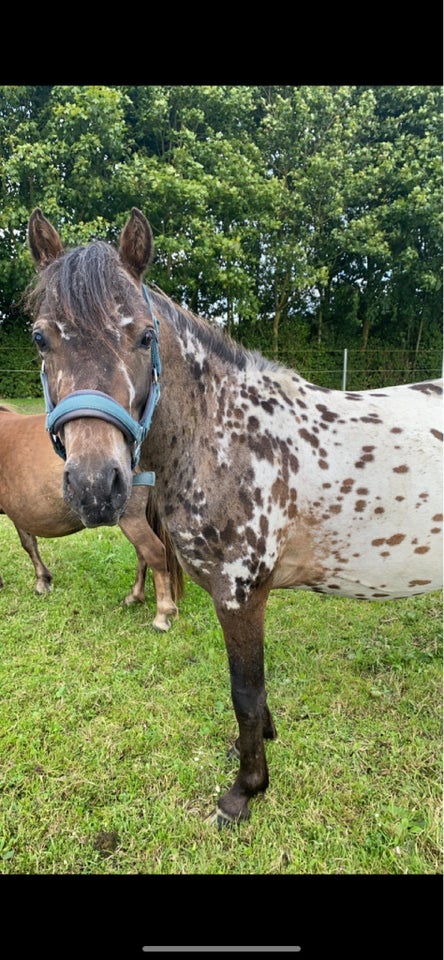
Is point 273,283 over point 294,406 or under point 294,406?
over

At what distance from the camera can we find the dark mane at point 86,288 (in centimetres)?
146

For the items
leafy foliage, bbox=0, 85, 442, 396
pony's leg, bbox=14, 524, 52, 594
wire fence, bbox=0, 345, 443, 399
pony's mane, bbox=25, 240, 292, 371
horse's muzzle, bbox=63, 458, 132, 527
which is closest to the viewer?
horse's muzzle, bbox=63, 458, 132, 527

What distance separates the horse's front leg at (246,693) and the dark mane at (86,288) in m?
1.30

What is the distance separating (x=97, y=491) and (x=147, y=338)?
1.97 ft

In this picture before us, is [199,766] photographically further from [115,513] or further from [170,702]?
[115,513]

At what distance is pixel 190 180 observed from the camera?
10.7m

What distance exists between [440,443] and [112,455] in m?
1.58

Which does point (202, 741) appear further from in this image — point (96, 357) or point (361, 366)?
point (361, 366)

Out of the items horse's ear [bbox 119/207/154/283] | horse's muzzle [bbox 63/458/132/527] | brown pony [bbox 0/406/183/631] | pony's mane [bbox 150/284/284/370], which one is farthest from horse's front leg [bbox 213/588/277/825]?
brown pony [bbox 0/406/183/631]

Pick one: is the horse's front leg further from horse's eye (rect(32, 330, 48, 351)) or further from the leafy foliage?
the leafy foliage

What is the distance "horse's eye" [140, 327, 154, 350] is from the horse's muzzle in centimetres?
48

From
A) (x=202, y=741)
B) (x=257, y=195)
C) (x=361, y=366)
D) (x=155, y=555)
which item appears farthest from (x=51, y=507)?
(x=361, y=366)

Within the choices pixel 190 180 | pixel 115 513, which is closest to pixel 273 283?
pixel 190 180

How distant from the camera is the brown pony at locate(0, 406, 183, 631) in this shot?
3.58 m
